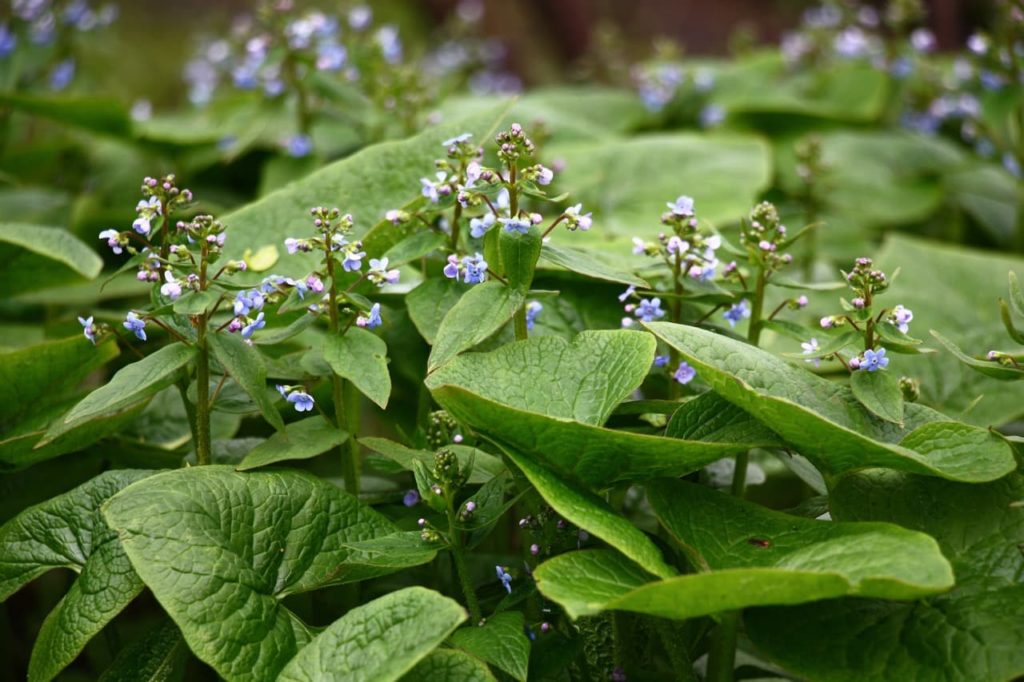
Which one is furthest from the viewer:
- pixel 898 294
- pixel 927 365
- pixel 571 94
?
pixel 571 94

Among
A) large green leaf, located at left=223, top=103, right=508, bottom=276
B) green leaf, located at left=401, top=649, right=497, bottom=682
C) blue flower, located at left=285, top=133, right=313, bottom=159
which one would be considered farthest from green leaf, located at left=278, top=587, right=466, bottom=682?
blue flower, located at left=285, top=133, right=313, bottom=159

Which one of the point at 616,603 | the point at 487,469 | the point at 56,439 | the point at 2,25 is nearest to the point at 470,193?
the point at 487,469

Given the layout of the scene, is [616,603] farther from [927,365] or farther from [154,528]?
[927,365]

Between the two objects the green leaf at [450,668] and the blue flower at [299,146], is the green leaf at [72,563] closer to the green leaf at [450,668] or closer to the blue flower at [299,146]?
the green leaf at [450,668]

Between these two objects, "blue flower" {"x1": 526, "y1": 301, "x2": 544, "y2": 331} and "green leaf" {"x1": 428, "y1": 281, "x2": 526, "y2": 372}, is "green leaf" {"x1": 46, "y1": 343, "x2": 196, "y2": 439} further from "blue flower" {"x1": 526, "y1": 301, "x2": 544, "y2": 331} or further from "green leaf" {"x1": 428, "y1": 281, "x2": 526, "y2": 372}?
"blue flower" {"x1": 526, "y1": 301, "x2": 544, "y2": 331}

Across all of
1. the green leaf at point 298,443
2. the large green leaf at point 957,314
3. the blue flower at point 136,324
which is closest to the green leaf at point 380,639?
A: the green leaf at point 298,443
